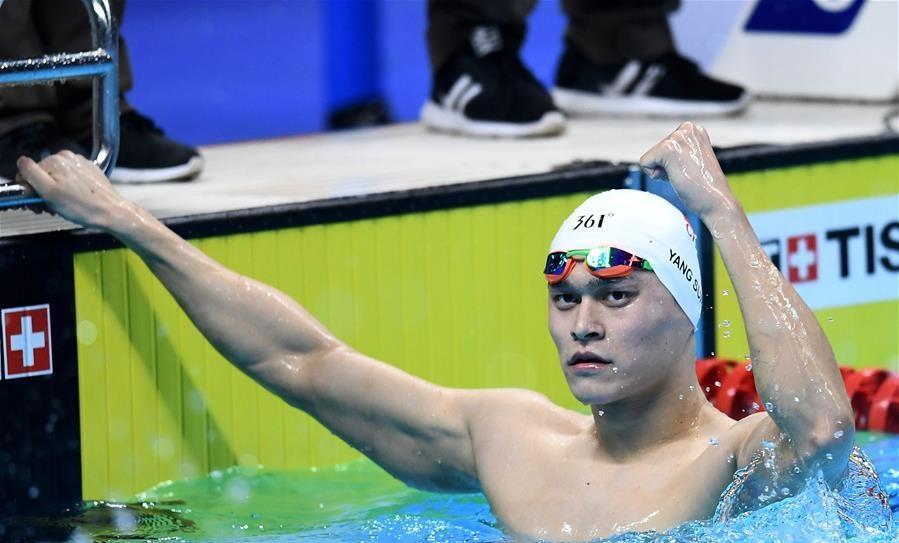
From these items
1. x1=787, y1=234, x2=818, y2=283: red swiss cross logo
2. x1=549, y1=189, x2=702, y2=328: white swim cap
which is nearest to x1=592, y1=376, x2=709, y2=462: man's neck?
x1=549, y1=189, x2=702, y2=328: white swim cap

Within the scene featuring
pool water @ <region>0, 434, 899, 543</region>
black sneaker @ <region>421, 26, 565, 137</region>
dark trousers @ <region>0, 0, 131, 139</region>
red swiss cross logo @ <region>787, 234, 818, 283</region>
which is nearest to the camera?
pool water @ <region>0, 434, 899, 543</region>

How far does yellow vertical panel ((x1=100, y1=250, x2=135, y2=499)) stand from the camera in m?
3.47

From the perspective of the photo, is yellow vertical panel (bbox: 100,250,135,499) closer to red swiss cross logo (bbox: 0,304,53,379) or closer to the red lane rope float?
red swiss cross logo (bbox: 0,304,53,379)

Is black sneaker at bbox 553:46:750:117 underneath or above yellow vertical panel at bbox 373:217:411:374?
above

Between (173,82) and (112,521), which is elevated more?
(173,82)

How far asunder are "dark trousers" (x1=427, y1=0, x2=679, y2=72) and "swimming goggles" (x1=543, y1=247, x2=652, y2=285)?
211cm

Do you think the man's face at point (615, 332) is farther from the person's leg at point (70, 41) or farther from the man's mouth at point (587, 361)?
the person's leg at point (70, 41)

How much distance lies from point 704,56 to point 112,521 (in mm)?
2894

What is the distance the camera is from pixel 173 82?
23.8ft

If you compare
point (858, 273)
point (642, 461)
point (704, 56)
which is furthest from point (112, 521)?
point (704, 56)

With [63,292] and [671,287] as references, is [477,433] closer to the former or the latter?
[671,287]

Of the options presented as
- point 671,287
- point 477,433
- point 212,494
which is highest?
point 671,287

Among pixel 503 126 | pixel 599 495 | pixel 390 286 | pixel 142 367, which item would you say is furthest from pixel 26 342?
pixel 503 126

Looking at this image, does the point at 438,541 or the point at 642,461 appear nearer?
the point at 642,461
